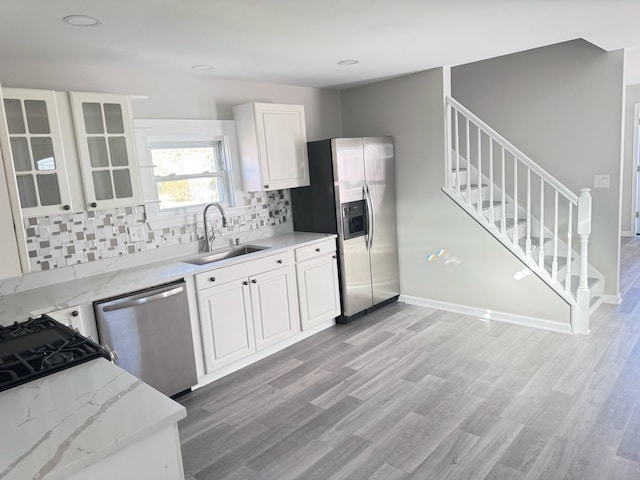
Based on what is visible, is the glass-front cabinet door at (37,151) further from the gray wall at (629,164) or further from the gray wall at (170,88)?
the gray wall at (629,164)

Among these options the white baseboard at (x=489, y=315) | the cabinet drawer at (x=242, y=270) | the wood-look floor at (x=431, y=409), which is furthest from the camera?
the white baseboard at (x=489, y=315)

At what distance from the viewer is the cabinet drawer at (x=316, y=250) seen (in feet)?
12.6

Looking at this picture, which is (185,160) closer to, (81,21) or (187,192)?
(187,192)

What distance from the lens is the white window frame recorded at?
11.2 ft

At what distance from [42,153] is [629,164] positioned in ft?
24.8

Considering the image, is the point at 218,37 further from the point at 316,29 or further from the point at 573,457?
the point at 573,457

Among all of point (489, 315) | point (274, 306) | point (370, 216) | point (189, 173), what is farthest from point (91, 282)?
point (489, 315)

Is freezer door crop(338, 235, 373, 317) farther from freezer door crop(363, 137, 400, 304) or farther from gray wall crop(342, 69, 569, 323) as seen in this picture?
gray wall crop(342, 69, 569, 323)

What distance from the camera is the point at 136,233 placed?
3.37 metres

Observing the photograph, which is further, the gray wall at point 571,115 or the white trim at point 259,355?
the gray wall at point 571,115

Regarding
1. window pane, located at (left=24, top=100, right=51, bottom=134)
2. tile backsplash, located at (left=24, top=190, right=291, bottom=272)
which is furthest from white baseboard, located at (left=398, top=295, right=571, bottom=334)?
window pane, located at (left=24, top=100, right=51, bottom=134)

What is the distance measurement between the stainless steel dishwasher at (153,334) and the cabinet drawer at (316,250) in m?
1.14

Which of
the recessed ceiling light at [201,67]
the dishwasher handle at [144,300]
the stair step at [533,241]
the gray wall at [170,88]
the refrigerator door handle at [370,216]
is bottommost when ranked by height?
the stair step at [533,241]

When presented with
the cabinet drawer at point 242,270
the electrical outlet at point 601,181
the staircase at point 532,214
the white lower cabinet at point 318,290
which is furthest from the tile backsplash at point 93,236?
the electrical outlet at point 601,181
